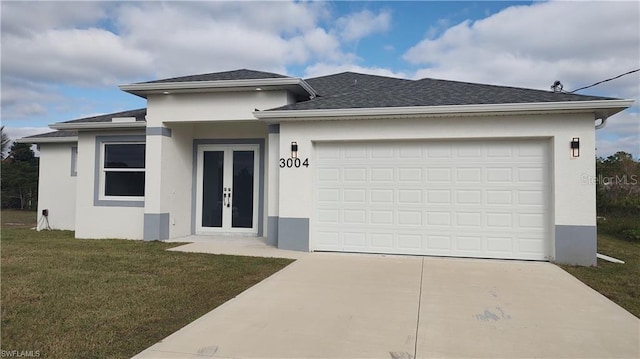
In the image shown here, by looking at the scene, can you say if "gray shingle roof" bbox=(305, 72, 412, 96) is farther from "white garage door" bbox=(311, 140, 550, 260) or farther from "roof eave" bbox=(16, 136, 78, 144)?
"roof eave" bbox=(16, 136, 78, 144)

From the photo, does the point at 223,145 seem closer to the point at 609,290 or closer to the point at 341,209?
the point at 341,209

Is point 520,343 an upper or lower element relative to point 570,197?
lower

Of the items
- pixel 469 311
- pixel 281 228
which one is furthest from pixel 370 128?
pixel 469 311

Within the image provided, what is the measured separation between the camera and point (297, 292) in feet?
19.4

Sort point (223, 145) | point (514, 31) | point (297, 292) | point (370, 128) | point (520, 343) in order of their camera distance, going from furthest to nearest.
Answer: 1. point (514, 31)
2. point (223, 145)
3. point (370, 128)
4. point (297, 292)
5. point (520, 343)

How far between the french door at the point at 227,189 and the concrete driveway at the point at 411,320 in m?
4.59

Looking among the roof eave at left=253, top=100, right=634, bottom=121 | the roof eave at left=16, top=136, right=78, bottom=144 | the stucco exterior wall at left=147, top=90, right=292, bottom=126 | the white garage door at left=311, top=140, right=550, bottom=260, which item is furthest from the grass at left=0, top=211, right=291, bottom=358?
the roof eave at left=16, top=136, right=78, bottom=144

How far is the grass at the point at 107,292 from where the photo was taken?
4082mm

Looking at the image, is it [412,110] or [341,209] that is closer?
[412,110]

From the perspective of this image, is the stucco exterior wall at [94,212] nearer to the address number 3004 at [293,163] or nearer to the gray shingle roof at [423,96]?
the gray shingle roof at [423,96]

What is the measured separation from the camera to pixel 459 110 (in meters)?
8.21

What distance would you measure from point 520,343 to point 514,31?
11933mm

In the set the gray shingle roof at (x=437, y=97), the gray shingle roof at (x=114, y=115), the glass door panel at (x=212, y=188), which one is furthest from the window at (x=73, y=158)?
the gray shingle roof at (x=437, y=97)

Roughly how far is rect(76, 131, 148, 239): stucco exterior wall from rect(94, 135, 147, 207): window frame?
84 mm
